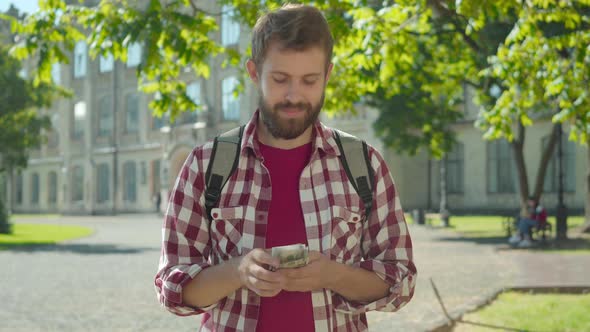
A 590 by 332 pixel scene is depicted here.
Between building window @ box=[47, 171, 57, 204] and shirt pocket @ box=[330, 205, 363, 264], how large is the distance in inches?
2340

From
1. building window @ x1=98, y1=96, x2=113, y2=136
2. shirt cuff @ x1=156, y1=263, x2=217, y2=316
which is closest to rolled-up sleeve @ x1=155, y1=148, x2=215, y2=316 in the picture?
shirt cuff @ x1=156, y1=263, x2=217, y2=316

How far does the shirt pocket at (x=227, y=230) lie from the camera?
6.91 ft

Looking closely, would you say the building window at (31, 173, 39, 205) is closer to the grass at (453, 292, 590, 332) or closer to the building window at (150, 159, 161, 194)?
the building window at (150, 159, 161, 194)

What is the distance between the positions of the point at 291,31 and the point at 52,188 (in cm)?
6012

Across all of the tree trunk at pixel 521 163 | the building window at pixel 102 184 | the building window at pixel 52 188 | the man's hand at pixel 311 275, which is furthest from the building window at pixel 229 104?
the man's hand at pixel 311 275

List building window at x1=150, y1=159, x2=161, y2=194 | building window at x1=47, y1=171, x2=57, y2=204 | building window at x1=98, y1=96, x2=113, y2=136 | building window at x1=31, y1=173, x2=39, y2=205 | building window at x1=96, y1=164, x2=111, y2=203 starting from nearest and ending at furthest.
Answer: building window at x1=150, y1=159, x2=161, y2=194 < building window at x1=96, y1=164, x2=111, y2=203 < building window at x1=98, y1=96, x2=113, y2=136 < building window at x1=47, y1=171, x2=57, y2=204 < building window at x1=31, y1=173, x2=39, y2=205

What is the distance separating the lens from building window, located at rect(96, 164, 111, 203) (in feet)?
176

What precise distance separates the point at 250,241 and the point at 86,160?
181 ft

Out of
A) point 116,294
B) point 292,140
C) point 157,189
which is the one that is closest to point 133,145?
point 157,189

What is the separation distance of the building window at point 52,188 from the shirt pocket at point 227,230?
5933 cm

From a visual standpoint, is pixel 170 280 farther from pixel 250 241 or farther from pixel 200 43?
pixel 200 43

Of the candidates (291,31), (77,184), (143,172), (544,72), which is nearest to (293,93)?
(291,31)

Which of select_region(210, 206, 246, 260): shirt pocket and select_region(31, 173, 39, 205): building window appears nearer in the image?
select_region(210, 206, 246, 260): shirt pocket

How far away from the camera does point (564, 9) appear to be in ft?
27.7
